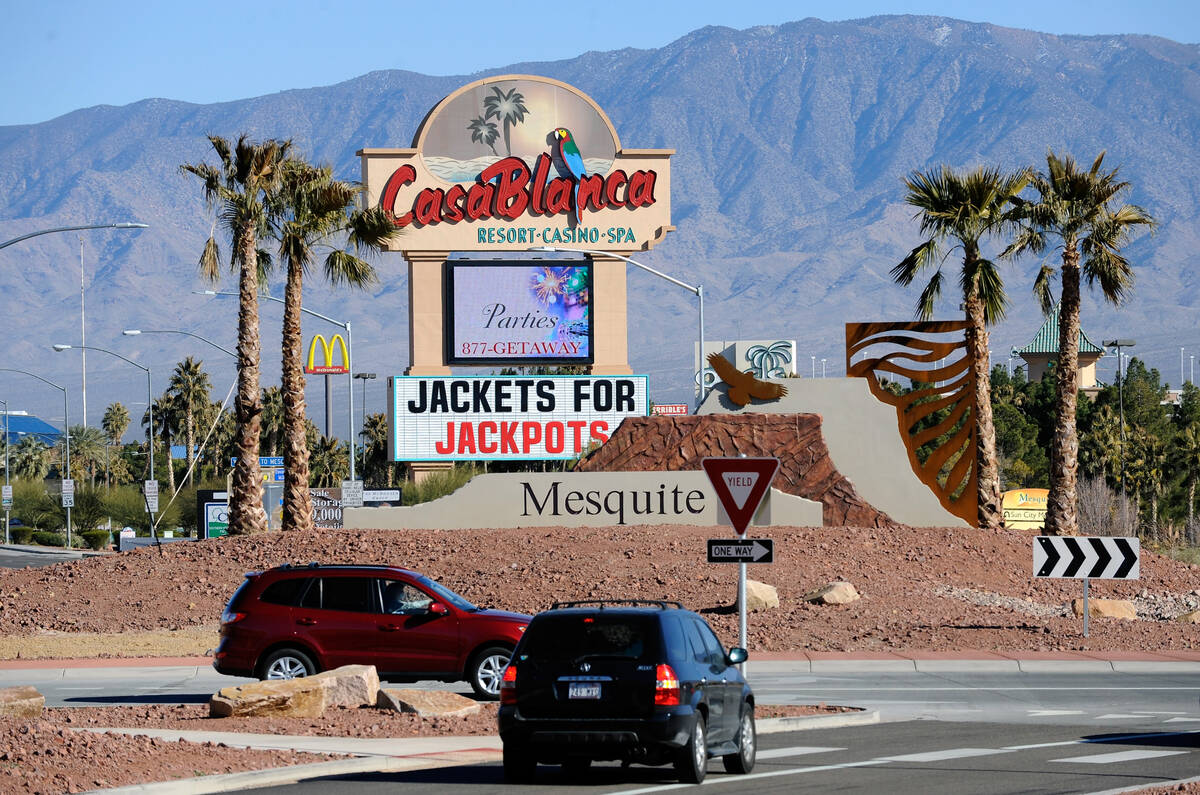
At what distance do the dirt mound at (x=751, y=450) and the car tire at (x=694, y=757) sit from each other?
22.6m

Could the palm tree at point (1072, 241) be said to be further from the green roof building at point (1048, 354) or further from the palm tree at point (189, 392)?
the green roof building at point (1048, 354)

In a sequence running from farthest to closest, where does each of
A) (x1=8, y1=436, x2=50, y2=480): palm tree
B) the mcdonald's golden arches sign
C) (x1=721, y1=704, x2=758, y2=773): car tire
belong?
(x1=8, y1=436, x2=50, y2=480): palm tree < the mcdonald's golden arches sign < (x1=721, y1=704, x2=758, y2=773): car tire

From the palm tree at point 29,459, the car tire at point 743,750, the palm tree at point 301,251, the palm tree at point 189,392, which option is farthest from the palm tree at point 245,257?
the palm tree at point 29,459

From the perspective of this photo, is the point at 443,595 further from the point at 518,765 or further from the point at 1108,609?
the point at 1108,609

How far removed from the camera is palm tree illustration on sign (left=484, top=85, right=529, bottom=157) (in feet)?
185

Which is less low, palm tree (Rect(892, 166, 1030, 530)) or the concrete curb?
palm tree (Rect(892, 166, 1030, 530))

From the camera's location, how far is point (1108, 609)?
31.4 m

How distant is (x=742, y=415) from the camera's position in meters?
37.6

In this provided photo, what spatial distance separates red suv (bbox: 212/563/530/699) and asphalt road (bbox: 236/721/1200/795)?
4378 millimetres

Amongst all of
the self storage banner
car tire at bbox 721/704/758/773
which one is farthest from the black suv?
the self storage banner

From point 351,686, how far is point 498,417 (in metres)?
36.5

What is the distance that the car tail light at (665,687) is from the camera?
548 inches

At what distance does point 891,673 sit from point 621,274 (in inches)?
1289

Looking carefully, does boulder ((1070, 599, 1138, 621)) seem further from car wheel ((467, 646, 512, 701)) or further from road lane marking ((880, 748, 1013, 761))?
road lane marking ((880, 748, 1013, 761))
